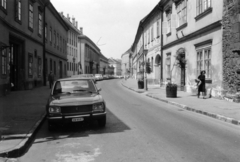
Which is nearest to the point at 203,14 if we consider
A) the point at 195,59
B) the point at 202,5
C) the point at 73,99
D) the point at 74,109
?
the point at 202,5

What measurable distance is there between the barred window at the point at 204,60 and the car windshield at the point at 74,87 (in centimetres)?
955

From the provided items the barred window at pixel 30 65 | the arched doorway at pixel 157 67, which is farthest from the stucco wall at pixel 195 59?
the barred window at pixel 30 65

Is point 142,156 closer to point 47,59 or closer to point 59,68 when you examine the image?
point 47,59

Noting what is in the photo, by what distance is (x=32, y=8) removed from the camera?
23.2m

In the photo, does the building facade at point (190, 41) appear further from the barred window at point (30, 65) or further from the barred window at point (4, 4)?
the barred window at point (30, 65)

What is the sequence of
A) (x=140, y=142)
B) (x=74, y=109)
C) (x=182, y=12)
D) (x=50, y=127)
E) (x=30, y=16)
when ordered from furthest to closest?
(x=30, y=16)
(x=182, y=12)
(x=50, y=127)
(x=74, y=109)
(x=140, y=142)

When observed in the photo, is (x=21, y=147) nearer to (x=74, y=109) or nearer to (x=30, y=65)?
(x=74, y=109)

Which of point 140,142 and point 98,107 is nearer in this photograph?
point 140,142

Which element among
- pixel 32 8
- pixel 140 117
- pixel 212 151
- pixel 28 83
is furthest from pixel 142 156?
pixel 32 8

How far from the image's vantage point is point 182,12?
19656 millimetres

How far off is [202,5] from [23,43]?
14.4m

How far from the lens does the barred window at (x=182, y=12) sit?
19.0 metres

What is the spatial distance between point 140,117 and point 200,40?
370 inches

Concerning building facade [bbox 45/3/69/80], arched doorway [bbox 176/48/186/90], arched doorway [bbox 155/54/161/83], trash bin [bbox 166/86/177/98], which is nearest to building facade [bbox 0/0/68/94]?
building facade [bbox 45/3/69/80]
